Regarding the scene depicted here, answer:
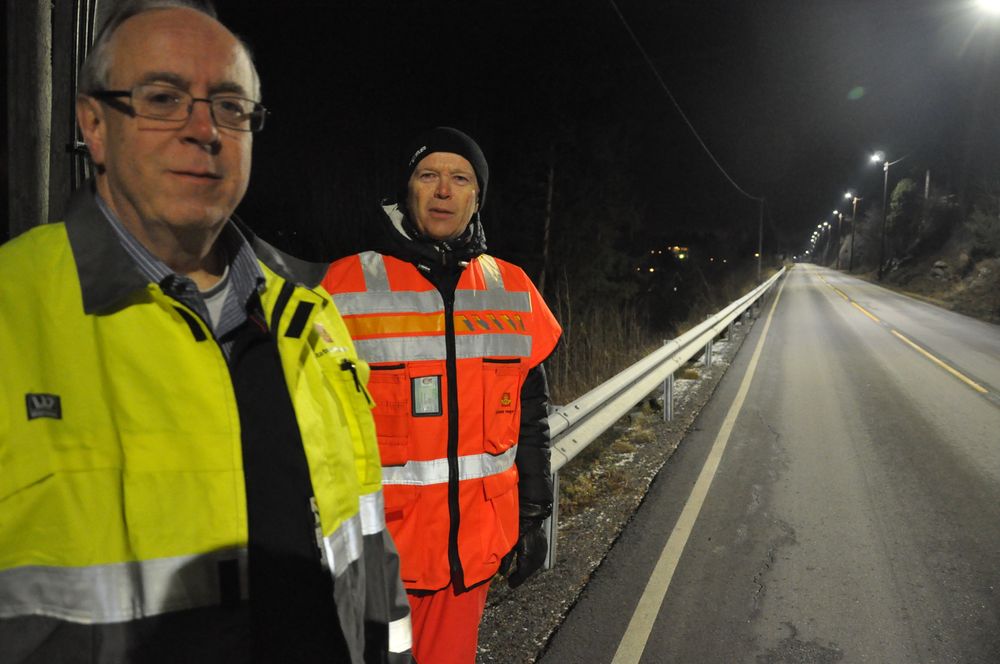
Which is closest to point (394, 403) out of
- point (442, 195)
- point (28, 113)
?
point (442, 195)

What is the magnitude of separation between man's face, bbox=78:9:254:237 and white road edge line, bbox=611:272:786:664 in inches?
109

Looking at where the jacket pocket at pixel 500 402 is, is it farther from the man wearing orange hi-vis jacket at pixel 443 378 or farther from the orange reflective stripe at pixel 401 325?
the orange reflective stripe at pixel 401 325

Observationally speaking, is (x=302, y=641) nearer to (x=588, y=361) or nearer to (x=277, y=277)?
(x=277, y=277)

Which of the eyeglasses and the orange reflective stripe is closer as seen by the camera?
the eyeglasses

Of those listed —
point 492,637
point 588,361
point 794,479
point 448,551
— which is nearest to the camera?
point 448,551

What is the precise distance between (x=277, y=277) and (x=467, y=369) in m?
0.90

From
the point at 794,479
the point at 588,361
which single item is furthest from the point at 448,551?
the point at 588,361

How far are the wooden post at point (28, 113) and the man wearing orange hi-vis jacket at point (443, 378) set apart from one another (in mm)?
1249

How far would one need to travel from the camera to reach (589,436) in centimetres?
458

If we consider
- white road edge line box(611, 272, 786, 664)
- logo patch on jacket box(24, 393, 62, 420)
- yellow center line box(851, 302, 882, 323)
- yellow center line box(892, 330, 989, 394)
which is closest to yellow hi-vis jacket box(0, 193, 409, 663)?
logo patch on jacket box(24, 393, 62, 420)

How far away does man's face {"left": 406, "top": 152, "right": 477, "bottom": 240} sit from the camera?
2305 millimetres

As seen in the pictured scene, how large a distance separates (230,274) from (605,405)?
4.27 meters

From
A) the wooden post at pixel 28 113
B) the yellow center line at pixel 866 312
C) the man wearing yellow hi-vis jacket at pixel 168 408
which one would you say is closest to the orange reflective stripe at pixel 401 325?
the man wearing yellow hi-vis jacket at pixel 168 408

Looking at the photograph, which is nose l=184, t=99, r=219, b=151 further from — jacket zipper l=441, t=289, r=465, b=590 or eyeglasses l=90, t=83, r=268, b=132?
jacket zipper l=441, t=289, r=465, b=590
